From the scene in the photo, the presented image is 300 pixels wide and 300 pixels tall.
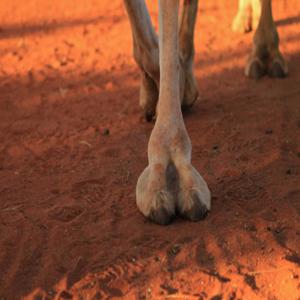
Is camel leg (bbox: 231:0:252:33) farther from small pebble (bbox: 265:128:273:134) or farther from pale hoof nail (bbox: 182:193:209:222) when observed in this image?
pale hoof nail (bbox: 182:193:209:222)

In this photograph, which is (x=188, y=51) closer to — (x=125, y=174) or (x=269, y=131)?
(x=269, y=131)

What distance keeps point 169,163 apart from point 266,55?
274 cm

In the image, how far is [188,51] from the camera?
5.46 meters

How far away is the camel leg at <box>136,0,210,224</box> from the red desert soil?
3.8 inches

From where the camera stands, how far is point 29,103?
6.10 m

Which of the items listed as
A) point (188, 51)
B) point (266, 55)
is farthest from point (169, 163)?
point (266, 55)

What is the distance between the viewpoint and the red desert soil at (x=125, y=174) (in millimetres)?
3359

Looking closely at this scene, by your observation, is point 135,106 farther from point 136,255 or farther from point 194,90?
point 136,255

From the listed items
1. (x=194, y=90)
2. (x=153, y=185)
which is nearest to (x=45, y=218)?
(x=153, y=185)

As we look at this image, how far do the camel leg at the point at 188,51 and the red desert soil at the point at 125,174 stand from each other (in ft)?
0.54

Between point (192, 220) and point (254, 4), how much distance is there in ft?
14.0

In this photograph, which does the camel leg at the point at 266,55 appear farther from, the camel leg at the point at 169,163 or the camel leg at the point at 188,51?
the camel leg at the point at 169,163

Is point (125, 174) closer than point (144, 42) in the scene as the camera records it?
Yes

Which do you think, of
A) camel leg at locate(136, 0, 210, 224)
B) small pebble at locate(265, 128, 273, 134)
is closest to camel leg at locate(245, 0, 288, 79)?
small pebble at locate(265, 128, 273, 134)
